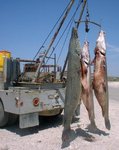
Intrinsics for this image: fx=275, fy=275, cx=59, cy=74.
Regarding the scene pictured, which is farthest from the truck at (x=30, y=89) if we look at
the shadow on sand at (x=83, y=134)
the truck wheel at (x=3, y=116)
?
the shadow on sand at (x=83, y=134)

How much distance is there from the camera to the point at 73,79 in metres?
5.88

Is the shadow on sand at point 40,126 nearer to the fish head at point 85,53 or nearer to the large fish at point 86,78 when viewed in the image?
the large fish at point 86,78

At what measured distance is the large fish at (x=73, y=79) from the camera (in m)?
5.70

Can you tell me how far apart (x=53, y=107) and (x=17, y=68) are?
1855 mm

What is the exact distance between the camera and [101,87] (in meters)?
6.25

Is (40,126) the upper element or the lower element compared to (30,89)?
lower

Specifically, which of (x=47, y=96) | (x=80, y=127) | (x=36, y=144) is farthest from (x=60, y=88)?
(x=36, y=144)

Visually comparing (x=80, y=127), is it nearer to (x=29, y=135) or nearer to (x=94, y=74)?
(x=29, y=135)

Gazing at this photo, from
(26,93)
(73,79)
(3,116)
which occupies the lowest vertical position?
(3,116)

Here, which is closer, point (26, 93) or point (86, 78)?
point (86, 78)

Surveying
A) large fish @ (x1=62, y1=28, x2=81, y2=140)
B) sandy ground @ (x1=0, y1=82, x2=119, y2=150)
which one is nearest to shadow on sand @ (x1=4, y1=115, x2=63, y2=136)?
sandy ground @ (x1=0, y1=82, x2=119, y2=150)

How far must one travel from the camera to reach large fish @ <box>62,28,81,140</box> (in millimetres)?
5703

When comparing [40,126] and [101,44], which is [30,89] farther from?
[101,44]

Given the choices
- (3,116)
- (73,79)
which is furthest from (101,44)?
(3,116)
